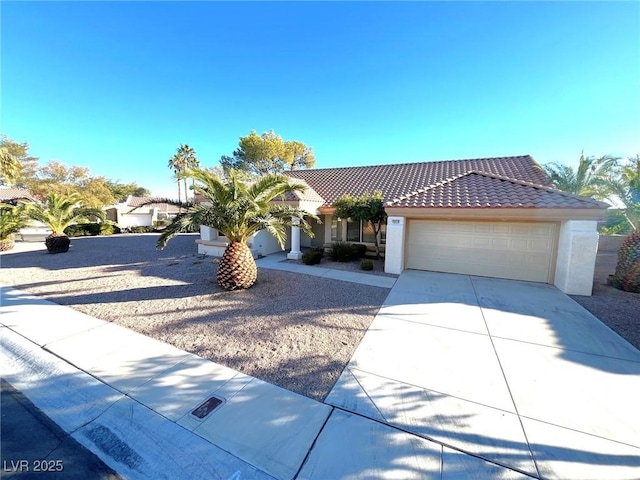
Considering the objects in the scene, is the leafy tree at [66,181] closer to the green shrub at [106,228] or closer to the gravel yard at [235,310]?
the green shrub at [106,228]

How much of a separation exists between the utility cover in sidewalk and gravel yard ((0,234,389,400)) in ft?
2.16

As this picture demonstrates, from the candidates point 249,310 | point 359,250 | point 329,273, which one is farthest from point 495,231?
point 249,310

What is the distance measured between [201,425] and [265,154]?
25813 millimetres

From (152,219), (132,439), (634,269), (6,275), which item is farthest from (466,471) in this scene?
(152,219)

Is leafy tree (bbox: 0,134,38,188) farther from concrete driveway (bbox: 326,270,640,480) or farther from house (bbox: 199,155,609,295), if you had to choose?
concrete driveway (bbox: 326,270,640,480)

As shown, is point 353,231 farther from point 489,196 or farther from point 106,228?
point 106,228

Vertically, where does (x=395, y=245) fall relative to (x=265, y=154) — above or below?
below

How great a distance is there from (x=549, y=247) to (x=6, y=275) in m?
19.1

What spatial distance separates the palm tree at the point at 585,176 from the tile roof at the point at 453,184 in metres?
0.74

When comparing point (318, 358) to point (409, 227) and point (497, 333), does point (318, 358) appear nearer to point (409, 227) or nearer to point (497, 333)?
point (497, 333)

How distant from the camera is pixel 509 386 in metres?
3.58

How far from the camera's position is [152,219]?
37.3 metres

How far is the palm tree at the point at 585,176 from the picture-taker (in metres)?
8.85

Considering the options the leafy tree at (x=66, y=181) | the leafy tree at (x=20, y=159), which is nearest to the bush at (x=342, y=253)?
the leafy tree at (x=66, y=181)
